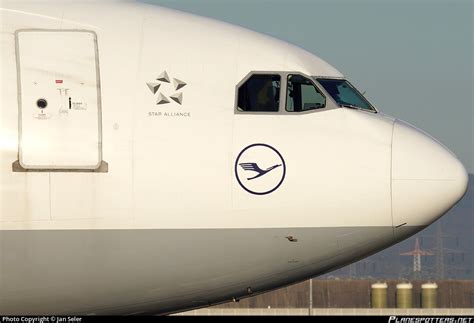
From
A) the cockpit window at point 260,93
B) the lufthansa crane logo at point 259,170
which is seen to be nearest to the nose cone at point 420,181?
the lufthansa crane logo at point 259,170

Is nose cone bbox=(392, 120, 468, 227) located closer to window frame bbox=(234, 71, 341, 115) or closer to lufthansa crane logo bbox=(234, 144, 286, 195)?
window frame bbox=(234, 71, 341, 115)

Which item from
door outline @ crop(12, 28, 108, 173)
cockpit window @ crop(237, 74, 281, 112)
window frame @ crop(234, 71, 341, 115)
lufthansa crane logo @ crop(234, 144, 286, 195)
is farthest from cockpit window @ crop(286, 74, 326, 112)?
door outline @ crop(12, 28, 108, 173)

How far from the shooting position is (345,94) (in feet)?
68.4

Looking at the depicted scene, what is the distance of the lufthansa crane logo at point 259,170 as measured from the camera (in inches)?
776

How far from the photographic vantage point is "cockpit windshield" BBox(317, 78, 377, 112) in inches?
814

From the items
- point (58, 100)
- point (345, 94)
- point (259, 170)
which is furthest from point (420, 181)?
point (58, 100)

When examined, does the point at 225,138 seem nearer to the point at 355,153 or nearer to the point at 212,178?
the point at 212,178

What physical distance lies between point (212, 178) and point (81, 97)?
7.53 ft

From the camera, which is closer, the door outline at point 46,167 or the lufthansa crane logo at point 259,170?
the door outline at point 46,167

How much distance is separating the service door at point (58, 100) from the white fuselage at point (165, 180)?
21mm

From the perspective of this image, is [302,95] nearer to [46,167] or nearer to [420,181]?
[420,181]

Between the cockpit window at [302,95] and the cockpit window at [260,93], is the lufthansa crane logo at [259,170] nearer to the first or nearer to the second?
the cockpit window at [260,93]

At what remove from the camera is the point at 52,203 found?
19469mm

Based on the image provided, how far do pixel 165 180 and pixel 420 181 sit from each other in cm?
380
